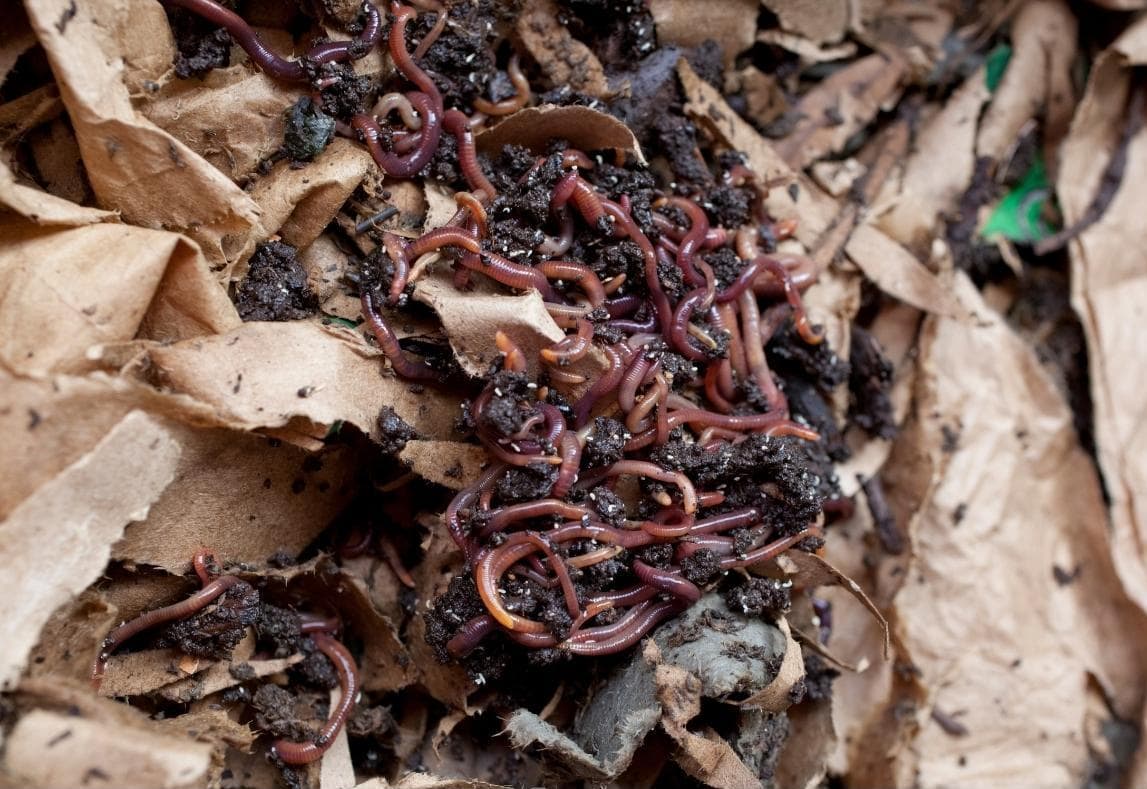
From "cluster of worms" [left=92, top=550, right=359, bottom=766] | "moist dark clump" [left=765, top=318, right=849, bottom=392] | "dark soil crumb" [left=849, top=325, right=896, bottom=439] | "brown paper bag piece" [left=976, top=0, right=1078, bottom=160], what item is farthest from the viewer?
"brown paper bag piece" [left=976, top=0, right=1078, bottom=160]

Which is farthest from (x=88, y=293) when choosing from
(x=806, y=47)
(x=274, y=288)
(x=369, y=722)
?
(x=806, y=47)

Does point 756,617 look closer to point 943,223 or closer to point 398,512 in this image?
point 398,512

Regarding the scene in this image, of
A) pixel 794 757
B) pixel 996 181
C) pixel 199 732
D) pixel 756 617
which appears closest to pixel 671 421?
pixel 756 617

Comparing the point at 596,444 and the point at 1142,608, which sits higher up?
the point at 596,444

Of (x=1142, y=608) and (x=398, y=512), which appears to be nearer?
(x=398, y=512)

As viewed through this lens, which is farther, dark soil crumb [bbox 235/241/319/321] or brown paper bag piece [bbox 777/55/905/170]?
brown paper bag piece [bbox 777/55/905/170]

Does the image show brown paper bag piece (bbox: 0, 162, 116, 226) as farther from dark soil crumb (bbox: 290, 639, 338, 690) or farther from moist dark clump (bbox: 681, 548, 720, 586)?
moist dark clump (bbox: 681, 548, 720, 586)

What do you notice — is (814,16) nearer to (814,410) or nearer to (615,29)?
(615,29)

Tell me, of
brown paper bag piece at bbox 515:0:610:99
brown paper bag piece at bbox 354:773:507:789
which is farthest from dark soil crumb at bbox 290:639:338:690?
brown paper bag piece at bbox 515:0:610:99
